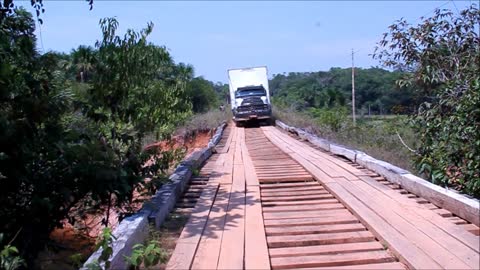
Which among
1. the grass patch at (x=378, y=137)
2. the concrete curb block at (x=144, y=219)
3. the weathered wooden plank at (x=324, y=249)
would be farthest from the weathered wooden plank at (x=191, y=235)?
the grass patch at (x=378, y=137)

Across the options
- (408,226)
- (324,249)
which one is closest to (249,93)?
(408,226)

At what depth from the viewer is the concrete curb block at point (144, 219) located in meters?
3.72

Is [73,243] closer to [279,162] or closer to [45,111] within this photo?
[45,111]

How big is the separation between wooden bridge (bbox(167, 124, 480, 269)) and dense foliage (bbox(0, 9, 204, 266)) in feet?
3.77

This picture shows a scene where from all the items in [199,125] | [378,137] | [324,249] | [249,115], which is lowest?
[378,137]

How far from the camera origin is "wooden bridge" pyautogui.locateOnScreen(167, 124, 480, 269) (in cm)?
399

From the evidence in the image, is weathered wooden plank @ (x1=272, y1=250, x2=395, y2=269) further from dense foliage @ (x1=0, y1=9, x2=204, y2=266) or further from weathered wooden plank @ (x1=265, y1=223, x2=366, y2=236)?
dense foliage @ (x1=0, y1=9, x2=204, y2=266)

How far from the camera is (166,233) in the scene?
194 inches

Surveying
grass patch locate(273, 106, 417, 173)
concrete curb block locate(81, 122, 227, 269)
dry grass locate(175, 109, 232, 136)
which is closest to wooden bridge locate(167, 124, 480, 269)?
concrete curb block locate(81, 122, 227, 269)

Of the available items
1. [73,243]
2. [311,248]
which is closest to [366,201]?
[311,248]

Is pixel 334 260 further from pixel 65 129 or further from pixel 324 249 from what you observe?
pixel 65 129

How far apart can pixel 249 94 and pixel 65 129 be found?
20.9m

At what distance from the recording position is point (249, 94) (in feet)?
86.6

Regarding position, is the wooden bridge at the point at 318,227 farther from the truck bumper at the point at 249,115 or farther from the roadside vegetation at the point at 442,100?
the truck bumper at the point at 249,115
